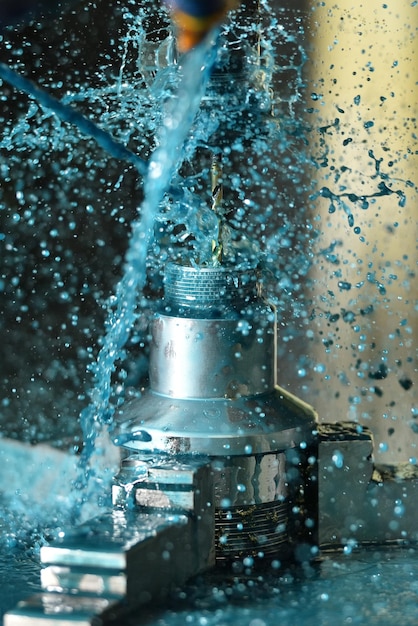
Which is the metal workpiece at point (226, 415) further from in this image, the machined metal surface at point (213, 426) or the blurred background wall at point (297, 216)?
the blurred background wall at point (297, 216)

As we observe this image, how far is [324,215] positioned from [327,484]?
2.59 feet

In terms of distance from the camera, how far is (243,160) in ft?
5.15

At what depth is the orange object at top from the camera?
770 millimetres

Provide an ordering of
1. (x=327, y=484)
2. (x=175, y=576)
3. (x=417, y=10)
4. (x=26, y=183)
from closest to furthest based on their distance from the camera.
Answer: (x=175, y=576)
(x=327, y=484)
(x=26, y=183)
(x=417, y=10)

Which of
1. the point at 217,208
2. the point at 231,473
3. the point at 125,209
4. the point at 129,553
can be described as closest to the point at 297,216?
the point at 125,209

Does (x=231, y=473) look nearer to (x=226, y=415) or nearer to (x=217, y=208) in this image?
(x=226, y=415)

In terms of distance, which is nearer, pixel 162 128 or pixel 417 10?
pixel 162 128

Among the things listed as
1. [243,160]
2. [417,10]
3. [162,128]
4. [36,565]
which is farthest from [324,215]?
[36,565]

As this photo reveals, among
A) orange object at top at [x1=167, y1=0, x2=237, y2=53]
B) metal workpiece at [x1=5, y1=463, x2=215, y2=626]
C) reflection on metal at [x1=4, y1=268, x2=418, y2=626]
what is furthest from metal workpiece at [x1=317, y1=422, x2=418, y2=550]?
orange object at top at [x1=167, y1=0, x2=237, y2=53]

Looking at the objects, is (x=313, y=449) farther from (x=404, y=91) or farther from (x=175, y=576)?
(x=404, y=91)

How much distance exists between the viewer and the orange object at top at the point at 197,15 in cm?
77

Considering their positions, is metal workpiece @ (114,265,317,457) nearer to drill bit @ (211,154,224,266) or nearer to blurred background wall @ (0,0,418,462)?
drill bit @ (211,154,224,266)

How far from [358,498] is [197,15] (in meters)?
0.44

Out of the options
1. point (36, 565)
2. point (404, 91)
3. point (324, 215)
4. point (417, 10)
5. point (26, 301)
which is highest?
point (417, 10)
